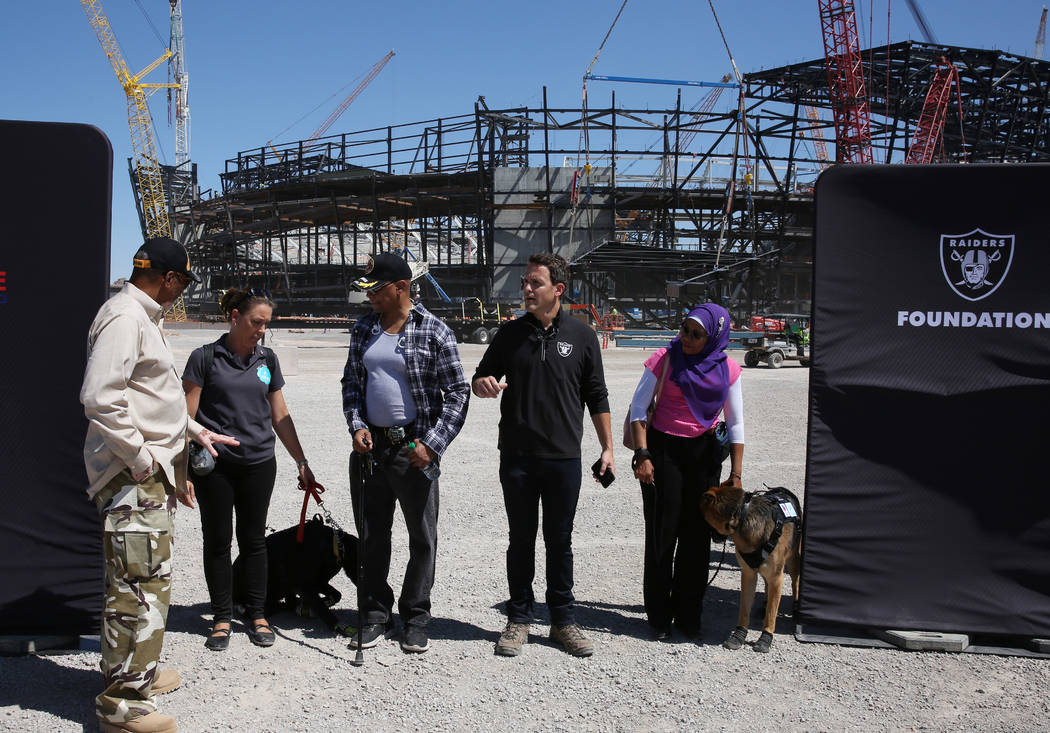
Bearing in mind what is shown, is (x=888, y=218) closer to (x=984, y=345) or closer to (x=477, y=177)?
(x=984, y=345)

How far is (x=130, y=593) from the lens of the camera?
10.2 feet

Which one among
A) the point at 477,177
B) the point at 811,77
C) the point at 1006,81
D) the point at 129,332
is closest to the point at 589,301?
the point at 477,177

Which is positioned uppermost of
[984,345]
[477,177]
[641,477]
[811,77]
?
[811,77]

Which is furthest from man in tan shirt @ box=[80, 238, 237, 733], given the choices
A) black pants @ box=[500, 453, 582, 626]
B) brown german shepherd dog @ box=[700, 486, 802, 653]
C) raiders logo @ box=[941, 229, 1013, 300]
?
raiders logo @ box=[941, 229, 1013, 300]

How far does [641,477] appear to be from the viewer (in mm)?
4199

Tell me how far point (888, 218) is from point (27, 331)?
4.33 m

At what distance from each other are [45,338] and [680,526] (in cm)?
332

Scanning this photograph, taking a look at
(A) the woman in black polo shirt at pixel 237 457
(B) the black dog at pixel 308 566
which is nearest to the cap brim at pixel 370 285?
(A) the woman in black polo shirt at pixel 237 457

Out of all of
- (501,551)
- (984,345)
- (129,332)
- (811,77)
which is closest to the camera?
(129,332)

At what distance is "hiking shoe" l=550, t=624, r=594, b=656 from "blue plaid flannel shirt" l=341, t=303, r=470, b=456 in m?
1.12

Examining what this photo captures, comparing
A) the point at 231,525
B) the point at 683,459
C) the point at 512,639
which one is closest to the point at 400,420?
the point at 231,525

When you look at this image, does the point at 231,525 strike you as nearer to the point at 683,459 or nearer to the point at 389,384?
the point at 389,384

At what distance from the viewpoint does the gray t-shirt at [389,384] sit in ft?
12.9

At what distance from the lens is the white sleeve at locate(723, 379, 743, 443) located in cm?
427
